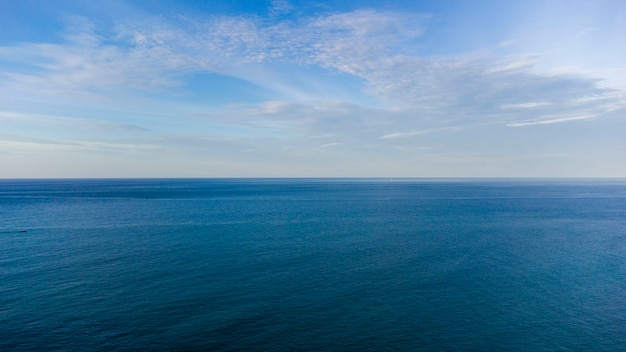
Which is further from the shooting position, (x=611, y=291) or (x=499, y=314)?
(x=611, y=291)

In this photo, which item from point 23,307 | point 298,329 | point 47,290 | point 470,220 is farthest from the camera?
point 470,220

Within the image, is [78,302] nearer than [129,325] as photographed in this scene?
No

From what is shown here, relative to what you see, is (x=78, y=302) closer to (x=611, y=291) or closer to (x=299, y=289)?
(x=299, y=289)

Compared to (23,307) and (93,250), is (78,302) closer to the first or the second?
(23,307)

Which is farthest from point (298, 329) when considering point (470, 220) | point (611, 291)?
point (470, 220)

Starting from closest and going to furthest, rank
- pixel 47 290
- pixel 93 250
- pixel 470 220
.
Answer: pixel 47 290
pixel 93 250
pixel 470 220

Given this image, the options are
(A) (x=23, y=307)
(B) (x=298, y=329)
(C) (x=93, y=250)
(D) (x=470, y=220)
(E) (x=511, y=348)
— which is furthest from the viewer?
(D) (x=470, y=220)

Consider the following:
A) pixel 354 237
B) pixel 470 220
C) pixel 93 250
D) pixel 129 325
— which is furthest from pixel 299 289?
pixel 470 220

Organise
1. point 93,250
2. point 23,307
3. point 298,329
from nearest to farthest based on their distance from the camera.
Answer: point 298,329 < point 23,307 < point 93,250
